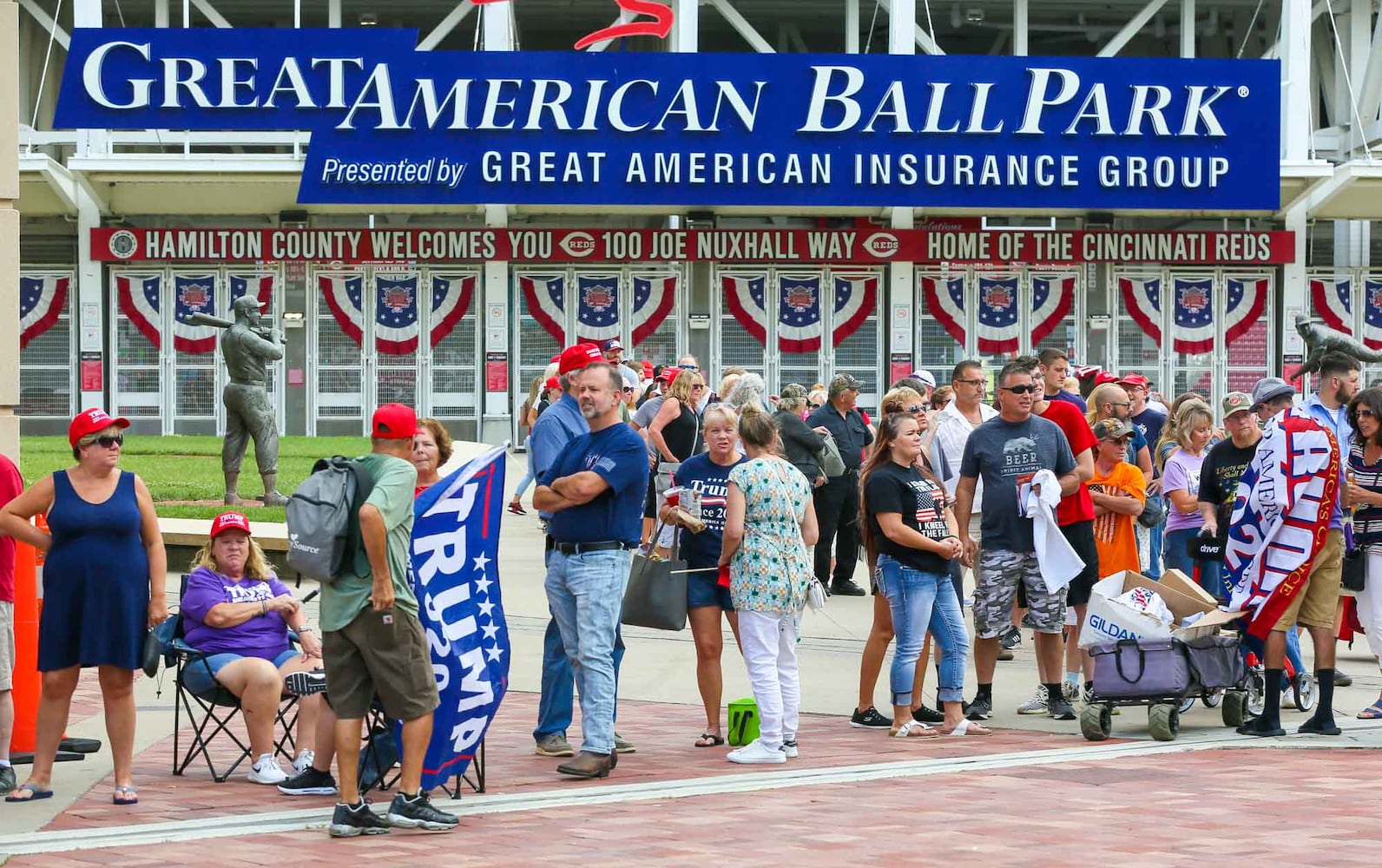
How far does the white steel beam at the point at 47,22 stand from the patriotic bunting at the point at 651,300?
10.4 meters

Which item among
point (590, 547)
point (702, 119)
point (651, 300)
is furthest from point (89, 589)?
point (651, 300)

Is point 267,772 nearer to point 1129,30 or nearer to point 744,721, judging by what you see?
point 744,721

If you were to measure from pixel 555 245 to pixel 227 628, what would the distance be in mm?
22685

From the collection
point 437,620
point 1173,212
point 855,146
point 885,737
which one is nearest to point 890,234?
point 855,146

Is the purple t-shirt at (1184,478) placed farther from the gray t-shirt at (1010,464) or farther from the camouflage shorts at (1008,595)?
the camouflage shorts at (1008,595)

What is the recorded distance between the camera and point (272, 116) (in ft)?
90.7

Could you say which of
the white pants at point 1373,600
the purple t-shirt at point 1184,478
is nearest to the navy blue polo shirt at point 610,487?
the white pants at point 1373,600

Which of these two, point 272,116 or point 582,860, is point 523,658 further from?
point 272,116

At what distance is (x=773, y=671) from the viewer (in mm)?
8070

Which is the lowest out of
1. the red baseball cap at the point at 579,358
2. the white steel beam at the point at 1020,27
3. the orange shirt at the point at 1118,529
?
the orange shirt at the point at 1118,529

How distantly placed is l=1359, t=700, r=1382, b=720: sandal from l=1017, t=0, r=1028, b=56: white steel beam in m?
24.9

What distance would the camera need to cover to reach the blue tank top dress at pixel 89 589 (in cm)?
713

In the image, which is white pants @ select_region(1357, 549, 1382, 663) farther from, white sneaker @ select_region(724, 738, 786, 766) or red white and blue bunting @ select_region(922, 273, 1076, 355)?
red white and blue bunting @ select_region(922, 273, 1076, 355)

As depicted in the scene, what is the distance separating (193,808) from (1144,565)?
24.9 feet
